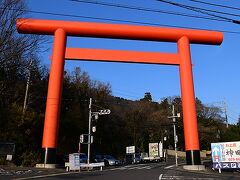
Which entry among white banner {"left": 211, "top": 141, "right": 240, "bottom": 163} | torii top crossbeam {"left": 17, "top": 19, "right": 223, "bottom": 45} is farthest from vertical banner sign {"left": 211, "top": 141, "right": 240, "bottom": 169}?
torii top crossbeam {"left": 17, "top": 19, "right": 223, "bottom": 45}

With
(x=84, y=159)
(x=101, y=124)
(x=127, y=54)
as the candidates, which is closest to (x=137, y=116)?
(x=101, y=124)

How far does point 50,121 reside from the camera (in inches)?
996

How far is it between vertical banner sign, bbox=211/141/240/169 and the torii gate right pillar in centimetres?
198

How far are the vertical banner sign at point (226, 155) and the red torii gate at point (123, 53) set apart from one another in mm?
2164

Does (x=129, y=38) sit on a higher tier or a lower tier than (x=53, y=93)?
higher

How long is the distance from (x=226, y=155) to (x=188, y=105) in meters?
4.63

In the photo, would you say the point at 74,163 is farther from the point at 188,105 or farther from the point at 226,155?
the point at 226,155

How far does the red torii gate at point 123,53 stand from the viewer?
26.0 m

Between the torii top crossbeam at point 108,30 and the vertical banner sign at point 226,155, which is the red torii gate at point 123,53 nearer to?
the torii top crossbeam at point 108,30

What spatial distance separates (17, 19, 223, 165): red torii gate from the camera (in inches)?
1022

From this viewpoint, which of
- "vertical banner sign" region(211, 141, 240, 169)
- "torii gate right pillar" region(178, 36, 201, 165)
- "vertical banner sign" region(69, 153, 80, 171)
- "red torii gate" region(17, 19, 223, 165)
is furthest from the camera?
"vertical banner sign" region(211, 141, 240, 169)

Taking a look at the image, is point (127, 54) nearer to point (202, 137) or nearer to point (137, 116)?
point (137, 116)

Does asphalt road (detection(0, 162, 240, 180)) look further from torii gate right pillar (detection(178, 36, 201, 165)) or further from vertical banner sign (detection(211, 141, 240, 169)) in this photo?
vertical banner sign (detection(211, 141, 240, 169))

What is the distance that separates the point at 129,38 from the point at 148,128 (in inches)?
1756
